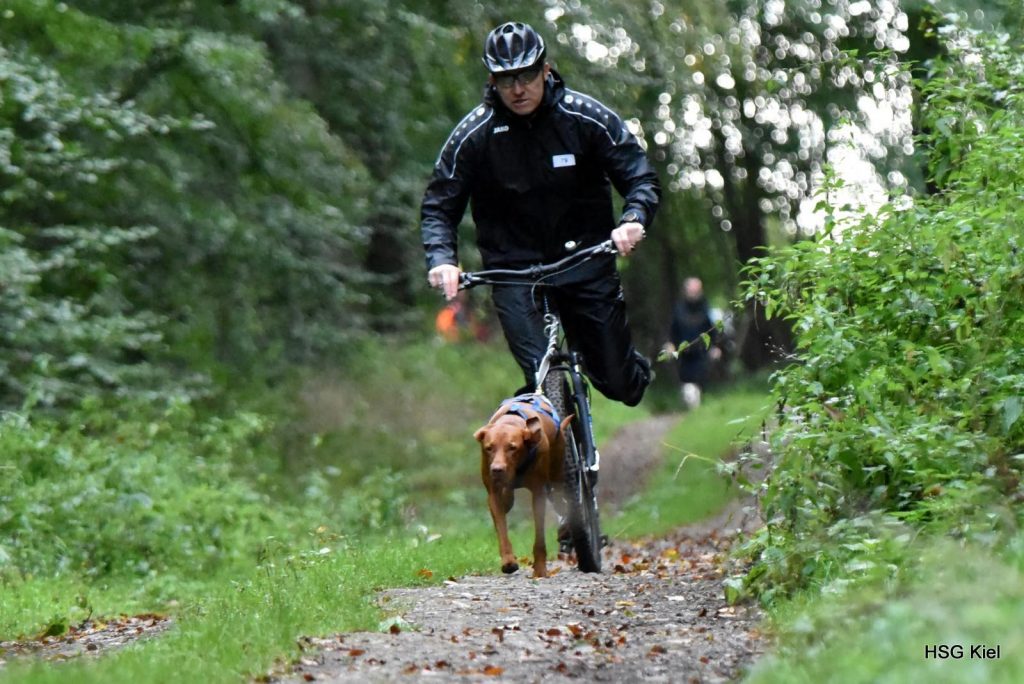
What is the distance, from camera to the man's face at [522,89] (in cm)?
749

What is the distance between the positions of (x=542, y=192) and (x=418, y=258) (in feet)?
48.2

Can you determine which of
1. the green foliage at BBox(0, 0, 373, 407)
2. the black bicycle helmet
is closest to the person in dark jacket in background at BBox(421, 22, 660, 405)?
the black bicycle helmet

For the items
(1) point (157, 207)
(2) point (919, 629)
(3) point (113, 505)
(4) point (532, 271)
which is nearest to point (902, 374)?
(4) point (532, 271)

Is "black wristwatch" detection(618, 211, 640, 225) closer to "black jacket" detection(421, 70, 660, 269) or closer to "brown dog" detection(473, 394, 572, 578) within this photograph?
"black jacket" detection(421, 70, 660, 269)

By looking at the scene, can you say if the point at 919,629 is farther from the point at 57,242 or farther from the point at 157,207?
the point at 157,207

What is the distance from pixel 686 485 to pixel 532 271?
10.0 meters

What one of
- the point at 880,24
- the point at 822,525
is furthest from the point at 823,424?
the point at 880,24

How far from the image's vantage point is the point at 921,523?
6.04 metres

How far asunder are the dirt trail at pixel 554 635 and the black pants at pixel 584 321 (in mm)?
1043

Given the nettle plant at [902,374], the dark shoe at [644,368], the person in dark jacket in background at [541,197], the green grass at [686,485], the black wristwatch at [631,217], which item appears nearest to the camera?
the nettle plant at [902,374]

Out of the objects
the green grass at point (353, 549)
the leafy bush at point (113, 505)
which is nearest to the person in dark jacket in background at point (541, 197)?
the green grass at point (353, 549)

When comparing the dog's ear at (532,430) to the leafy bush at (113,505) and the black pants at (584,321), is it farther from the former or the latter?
the leafy bush at (113,505)

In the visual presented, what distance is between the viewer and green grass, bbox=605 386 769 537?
1504 cm

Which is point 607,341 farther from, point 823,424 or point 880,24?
point 880,24
